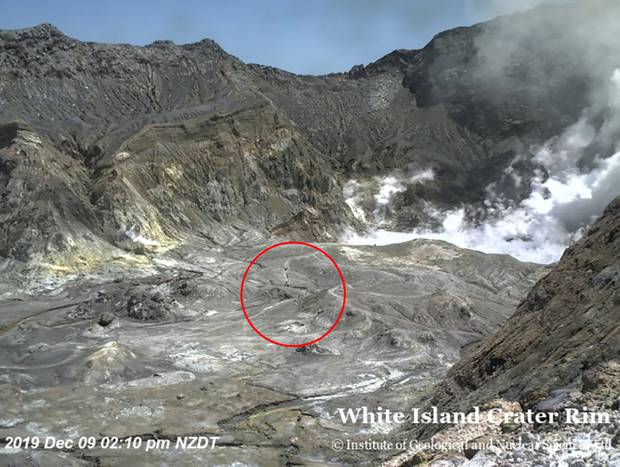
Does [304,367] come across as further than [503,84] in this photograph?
No

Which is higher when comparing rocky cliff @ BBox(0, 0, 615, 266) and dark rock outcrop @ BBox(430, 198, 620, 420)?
rocky cliff @ BBox(0, 0, 615, 266)

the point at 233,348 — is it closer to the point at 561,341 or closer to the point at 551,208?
the point at 561,341

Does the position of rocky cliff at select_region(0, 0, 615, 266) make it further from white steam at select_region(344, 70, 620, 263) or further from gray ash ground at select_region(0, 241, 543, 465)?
gray ash ground at select_region(0, 241, 543, 465)

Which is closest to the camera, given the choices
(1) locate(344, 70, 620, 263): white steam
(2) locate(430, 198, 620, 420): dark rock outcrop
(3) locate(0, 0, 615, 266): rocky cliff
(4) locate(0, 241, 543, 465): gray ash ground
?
(2) locate(430, 198, 620, 420): dark rock outcrop

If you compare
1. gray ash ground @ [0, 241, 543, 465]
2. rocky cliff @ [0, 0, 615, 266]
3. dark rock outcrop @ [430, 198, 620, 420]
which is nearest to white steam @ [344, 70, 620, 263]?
rocky cliff @ [0, 0, 615, 266]

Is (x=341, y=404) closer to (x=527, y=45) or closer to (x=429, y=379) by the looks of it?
(x=429, y=379)

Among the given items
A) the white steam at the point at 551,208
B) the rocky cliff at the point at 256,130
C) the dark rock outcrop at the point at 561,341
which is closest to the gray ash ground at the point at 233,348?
the dark rock outcrop at the point at 561,341

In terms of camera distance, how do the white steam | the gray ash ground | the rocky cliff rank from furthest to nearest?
the white steam → the rocky cliff → the gray ash ground

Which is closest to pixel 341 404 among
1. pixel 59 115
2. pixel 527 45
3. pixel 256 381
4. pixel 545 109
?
pixel 256 381

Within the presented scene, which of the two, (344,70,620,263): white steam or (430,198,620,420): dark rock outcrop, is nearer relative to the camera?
(430,198,620,420): dark rock outcrop
